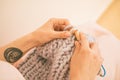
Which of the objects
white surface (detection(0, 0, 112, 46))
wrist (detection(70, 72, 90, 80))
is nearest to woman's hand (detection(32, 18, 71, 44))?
wrist (detection(70, 72, 90, 80))

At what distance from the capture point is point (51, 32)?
2.32ft

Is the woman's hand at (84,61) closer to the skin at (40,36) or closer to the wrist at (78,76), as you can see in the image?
the wrist at (78,76)

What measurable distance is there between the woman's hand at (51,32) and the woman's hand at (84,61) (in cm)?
6

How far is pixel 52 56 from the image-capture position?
0.69 meters

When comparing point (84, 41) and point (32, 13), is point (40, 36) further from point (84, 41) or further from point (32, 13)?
point (32, 13)

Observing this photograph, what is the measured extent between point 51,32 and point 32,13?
34 cm

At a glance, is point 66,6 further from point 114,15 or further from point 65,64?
point 65,64

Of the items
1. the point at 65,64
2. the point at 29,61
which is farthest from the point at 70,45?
the point at 29,61

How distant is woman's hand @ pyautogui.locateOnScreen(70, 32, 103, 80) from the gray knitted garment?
22 millimetres

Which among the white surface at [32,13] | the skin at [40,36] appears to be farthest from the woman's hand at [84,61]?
the white surface at [32,13]

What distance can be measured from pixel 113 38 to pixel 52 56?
0.42m

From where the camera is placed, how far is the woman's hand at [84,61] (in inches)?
24.6

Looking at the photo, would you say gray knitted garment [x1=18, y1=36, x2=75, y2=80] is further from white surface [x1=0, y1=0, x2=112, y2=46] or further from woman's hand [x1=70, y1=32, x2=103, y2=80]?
white surface [x1=0, y1=0, x2=112, y2=46]

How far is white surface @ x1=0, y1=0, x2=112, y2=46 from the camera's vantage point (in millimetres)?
950
